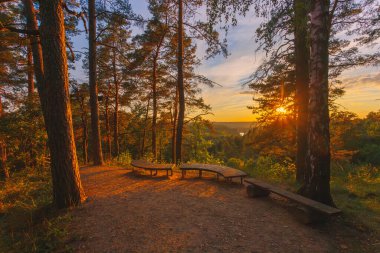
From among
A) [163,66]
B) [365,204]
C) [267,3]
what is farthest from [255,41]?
[163,66]

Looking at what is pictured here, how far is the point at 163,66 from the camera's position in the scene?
14.7m

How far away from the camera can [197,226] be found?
157 inches

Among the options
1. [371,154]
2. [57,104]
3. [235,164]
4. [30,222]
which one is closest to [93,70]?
[57,104]

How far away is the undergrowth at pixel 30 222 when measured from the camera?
352 cm

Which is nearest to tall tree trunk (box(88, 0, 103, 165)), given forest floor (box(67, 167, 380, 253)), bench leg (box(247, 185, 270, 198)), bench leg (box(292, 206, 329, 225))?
forest floor (box(67, 167, 380, 253))

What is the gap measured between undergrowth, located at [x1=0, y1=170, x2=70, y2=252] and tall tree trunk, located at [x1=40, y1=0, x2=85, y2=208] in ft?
1.73

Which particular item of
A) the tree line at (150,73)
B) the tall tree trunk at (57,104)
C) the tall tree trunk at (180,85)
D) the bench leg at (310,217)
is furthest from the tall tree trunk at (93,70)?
the bench leg at (310,217)

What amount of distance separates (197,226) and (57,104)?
4.14 m

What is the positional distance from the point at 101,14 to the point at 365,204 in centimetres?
1203

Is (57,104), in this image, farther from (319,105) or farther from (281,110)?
(281,110)

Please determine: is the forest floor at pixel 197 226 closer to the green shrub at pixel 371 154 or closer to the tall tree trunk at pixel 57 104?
the tall tree trunk at pixel 57 104

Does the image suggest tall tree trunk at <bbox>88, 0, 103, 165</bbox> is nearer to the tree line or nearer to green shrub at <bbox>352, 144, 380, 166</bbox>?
the tree line

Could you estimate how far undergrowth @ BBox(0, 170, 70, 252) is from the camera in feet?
11.5

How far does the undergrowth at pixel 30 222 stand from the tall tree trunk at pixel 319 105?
5141mm
